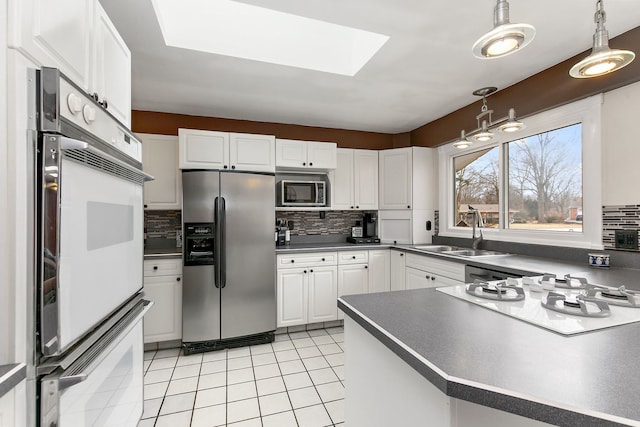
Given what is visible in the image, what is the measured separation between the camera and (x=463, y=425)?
2.35 ft

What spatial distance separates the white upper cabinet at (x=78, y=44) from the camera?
792mm

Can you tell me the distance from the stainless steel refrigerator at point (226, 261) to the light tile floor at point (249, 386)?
0.21 meters

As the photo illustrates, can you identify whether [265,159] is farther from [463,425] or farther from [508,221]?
[463,425]

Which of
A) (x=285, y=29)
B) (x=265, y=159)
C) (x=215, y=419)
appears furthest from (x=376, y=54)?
(x=215, y=419)

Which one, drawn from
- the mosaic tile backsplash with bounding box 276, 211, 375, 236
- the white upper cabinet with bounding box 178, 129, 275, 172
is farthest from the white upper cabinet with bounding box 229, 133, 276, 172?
the mosaic tile backsplash with bounding box 276, 211, 375, 236

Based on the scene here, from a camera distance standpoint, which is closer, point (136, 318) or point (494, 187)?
point (136, 318)

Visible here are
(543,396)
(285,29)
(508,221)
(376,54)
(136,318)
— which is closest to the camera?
(543,396)

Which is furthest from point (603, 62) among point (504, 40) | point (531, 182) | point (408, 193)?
point (408, 193)

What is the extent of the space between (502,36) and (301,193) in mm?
2554

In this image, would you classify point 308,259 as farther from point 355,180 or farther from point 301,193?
point 355,180

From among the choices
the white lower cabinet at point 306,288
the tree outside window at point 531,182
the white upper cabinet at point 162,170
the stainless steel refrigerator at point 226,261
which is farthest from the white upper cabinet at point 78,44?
the tree outside window at point 531,182

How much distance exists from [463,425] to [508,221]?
2723mm

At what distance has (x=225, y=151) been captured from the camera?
297 centimetres

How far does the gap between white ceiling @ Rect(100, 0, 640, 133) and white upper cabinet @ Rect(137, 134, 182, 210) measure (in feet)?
1.28
